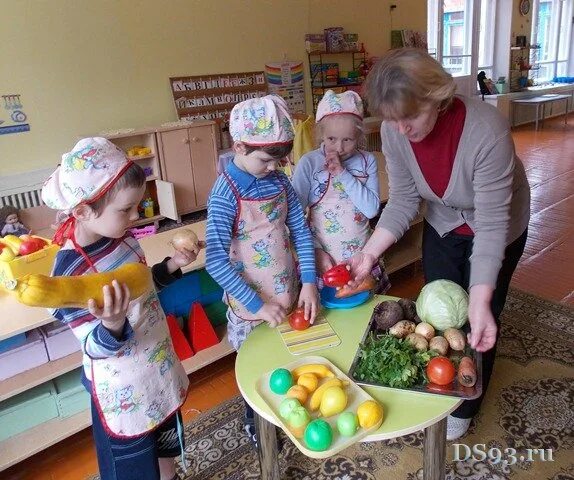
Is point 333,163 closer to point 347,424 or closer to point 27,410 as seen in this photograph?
point 347,424

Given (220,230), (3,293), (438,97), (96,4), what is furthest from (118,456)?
(96,4)

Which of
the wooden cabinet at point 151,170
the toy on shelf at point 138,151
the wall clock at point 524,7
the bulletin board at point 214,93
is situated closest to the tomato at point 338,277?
the wooden cabinet at point 151,170

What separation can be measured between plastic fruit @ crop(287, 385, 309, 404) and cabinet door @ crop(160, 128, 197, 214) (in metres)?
3.12

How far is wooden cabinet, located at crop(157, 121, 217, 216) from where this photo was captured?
12.8 feet

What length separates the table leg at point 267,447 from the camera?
127 cm

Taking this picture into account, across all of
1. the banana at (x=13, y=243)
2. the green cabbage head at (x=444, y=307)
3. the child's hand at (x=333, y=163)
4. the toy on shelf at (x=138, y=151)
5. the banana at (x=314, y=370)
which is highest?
the child's hand at (x=333, y=163)

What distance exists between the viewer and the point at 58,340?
1.74m

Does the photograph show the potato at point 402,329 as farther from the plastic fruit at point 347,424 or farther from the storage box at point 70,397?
the storage box at point 70,397

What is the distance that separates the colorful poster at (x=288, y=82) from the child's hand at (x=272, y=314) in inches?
153

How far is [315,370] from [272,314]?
271 millimetres

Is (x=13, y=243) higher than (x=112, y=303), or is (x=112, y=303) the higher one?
(x=112, y=303)

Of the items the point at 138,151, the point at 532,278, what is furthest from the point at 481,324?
the point at 138,151

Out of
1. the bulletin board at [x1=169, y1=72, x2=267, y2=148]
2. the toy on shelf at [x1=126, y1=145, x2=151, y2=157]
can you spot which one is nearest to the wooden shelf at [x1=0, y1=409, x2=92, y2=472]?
the toy on shelf at [x1=126, y1=145, x2=151, y2=157]

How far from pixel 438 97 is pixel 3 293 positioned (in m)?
1.62
